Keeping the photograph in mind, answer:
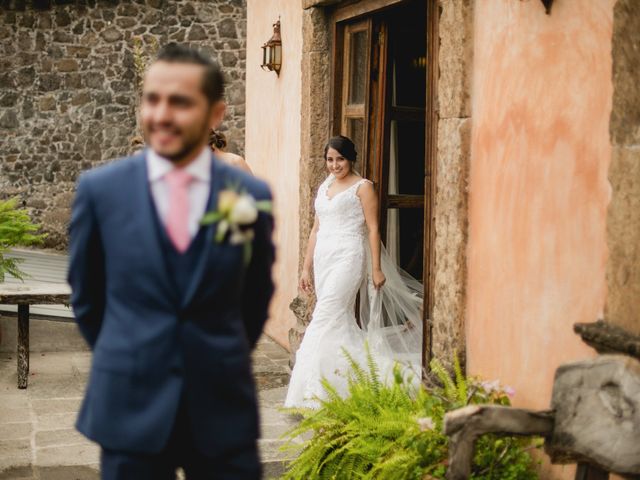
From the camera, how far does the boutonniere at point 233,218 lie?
7.81 ft

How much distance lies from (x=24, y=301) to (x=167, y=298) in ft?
17.0

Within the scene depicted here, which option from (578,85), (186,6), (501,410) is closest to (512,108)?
(578,85)

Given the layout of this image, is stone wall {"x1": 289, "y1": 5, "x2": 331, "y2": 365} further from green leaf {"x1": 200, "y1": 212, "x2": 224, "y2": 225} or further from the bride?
green leaf {"x1": 200, "y1": 212, "x2": 224, "y2": 225}

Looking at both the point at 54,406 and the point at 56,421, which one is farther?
the point at 54,406

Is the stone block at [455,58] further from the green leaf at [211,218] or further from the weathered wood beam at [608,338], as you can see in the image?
the green leaf at [211,218]

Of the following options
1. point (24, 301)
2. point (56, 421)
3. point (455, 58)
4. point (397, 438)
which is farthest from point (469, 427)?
point (24, 301)

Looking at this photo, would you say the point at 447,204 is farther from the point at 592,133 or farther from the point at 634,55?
the point at 634,55

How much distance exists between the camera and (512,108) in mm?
Answer: 4586

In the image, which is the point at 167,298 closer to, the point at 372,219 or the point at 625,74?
the point at 625,74

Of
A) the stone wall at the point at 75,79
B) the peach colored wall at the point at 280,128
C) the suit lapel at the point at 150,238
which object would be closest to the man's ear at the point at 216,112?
the suit lapel at the point at 150,238

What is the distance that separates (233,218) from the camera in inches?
93.8

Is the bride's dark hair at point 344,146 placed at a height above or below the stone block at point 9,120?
below

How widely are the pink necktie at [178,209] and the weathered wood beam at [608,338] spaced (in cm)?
175

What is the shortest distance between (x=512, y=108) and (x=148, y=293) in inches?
104
